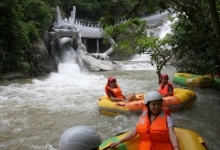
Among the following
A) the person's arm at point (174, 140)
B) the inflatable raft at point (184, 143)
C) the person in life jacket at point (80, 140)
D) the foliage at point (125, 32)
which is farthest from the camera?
the foliage at point (125, 32)

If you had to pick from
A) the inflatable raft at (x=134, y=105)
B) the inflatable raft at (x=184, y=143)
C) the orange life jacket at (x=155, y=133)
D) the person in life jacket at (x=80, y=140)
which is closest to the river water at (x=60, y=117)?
the inflatable raft at (x=134, y=105)

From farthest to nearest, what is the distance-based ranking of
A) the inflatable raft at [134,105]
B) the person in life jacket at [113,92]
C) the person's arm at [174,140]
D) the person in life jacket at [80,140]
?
the person in life jacket at [113,92] < the inflatable raft at [134,105] < the person's arm at [174,140] < the person in life jacket at [80,140]

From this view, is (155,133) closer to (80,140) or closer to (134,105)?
(80,140)

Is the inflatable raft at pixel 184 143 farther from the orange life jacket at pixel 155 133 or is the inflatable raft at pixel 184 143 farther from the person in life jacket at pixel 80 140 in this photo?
the person in life jacket at pixel 80 140

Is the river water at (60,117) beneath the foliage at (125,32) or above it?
beneath

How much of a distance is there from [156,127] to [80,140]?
1.61 meters

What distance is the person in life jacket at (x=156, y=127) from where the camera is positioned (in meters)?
2.71

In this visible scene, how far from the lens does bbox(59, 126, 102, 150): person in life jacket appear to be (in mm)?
1316

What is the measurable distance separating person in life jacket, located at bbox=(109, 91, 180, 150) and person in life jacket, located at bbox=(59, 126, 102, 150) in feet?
4.64

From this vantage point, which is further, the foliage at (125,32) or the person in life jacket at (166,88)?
the foliage at (125,32)

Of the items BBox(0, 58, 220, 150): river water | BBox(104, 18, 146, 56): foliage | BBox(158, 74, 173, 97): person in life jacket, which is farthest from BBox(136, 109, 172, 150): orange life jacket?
BBox(104, 18, 146, 56): foliage

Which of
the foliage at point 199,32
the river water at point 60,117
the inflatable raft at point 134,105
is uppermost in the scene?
the foliage at point 199,32

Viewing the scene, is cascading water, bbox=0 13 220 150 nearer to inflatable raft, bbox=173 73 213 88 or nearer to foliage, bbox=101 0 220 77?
inflatable raft, bbox=173 73 213 88

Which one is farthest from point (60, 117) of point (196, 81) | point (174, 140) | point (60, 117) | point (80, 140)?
point (196, 81)
